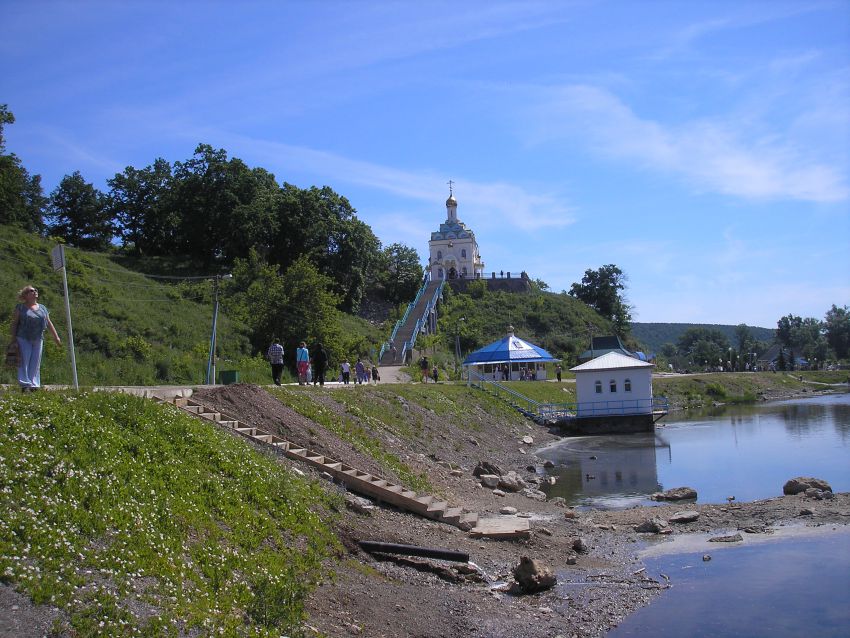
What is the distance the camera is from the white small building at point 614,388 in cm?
4872

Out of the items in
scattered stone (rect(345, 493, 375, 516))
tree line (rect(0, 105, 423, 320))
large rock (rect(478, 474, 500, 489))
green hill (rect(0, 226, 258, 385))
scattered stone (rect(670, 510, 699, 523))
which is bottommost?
scattered stone (rect(670, 510, 699, 523))

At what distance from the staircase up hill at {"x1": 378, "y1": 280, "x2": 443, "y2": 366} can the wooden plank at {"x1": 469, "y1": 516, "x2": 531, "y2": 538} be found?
46034 mm

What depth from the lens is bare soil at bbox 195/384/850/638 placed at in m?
10.5

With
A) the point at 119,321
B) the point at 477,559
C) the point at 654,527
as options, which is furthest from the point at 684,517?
the point at 119,321

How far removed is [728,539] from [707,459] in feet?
53.6

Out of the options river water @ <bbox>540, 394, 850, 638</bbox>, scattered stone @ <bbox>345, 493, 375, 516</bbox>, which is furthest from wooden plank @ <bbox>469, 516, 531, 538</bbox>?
river water @ <bbox>540, 394, 850, 638</bbox>

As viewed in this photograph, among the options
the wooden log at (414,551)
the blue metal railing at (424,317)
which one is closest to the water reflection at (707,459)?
the wooden log at (414,551)

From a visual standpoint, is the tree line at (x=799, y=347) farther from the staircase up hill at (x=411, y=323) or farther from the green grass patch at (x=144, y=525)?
the green grass patch at (x=144, y=525)

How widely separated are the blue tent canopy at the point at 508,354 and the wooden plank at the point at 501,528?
121ft

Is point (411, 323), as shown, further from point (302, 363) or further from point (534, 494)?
point (534, 494)

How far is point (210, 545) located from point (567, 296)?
9743 cm

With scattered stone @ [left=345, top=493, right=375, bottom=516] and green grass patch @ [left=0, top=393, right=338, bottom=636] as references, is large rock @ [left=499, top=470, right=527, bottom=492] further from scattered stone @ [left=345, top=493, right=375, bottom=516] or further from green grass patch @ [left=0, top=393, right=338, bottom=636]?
green grass patch @ [left=0, top=393, right=338, bottom=636]

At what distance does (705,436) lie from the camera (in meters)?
42.3

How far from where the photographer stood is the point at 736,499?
22750 mm
